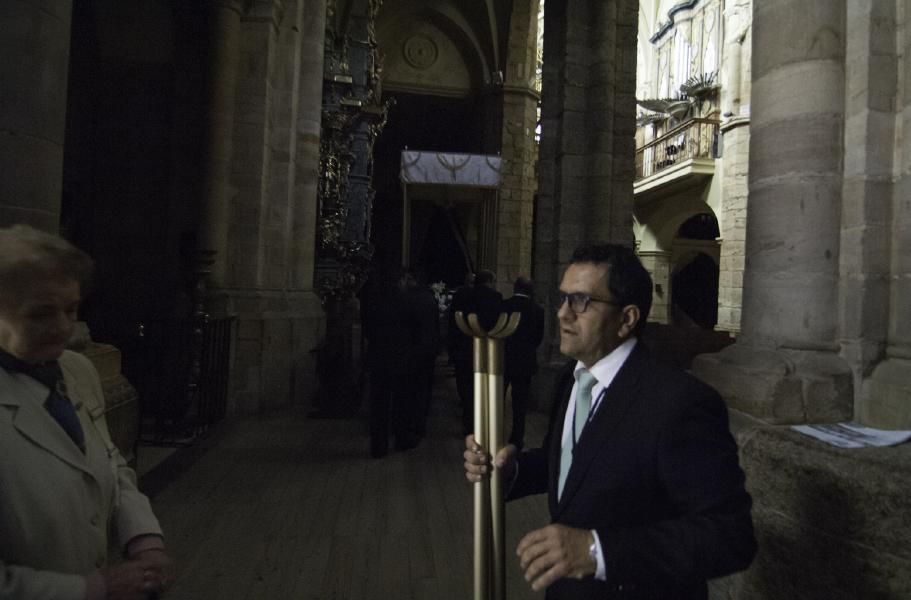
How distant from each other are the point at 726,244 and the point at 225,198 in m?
12.7

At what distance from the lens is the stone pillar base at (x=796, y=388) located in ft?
7.87

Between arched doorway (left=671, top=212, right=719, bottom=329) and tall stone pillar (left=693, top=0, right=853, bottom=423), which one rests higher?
arched doorway (left=671, top=212, right=719, bottom=329)

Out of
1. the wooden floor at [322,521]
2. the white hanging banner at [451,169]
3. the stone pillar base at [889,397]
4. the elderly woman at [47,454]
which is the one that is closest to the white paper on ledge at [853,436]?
the stone pillar base at [889,397]

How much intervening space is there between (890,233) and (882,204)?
0.13 m

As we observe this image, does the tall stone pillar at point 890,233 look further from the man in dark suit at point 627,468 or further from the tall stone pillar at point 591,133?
the tall stone pillar at point 591,133

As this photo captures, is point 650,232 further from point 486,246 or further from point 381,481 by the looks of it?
point 381,481

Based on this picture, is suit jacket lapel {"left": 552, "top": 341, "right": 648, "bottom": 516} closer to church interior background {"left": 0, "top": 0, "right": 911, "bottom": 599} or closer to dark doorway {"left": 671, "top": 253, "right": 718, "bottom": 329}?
church interior background {"left": 0, "top": 0, "right": 911, "bottom": 599}

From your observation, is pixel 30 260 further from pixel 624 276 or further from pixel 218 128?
pixel 218 128

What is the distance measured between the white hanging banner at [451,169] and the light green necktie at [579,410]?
12.1 metres

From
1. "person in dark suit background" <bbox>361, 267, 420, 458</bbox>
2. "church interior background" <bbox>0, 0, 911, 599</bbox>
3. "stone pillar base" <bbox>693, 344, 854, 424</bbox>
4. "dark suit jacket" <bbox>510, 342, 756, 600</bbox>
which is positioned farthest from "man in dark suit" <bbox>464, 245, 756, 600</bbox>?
"person in dark suit background" <bbox>361, 267, 420, 458</bbox>

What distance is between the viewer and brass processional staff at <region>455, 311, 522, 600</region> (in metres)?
1.19

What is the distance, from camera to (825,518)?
1.62 meters

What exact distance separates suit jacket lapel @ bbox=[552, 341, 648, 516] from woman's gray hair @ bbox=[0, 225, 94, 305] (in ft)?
3.82

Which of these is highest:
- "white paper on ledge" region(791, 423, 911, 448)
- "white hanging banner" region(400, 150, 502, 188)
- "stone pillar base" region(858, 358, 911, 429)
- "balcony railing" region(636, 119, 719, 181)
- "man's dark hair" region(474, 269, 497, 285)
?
"balcony railing" region(636, 119, 719, 181)
